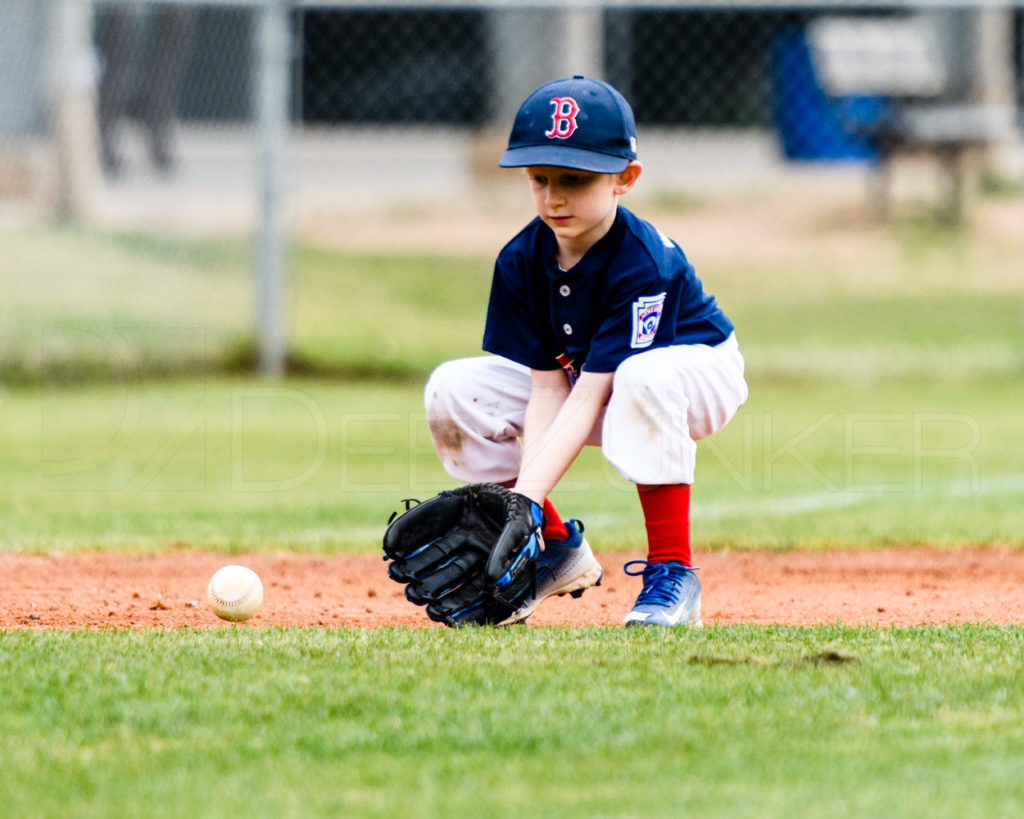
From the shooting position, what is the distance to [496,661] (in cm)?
303

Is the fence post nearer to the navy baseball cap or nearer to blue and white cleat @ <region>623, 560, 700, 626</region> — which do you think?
the navy baseball cap

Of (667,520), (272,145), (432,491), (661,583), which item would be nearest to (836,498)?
(432,491)

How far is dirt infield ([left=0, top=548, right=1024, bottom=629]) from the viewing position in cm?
386

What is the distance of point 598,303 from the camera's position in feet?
12.5

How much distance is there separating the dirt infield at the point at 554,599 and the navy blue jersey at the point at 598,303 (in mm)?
730

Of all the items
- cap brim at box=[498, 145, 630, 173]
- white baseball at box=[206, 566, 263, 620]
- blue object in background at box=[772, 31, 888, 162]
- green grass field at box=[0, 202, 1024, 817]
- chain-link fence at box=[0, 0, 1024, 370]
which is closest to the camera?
green grass field at box=[0, 202, 1024, 817]

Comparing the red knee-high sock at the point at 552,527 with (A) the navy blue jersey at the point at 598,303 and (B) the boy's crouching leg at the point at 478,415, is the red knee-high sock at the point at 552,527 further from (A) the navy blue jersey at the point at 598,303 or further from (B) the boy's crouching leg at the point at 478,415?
(A) the navy blue jersey at the point at 598,303

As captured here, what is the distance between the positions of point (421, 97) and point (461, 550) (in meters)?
14.9

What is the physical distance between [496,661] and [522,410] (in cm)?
117

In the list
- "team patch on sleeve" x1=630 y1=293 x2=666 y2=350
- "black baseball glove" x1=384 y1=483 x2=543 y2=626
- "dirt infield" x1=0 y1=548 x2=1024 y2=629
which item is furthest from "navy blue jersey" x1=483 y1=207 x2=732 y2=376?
"dirt infield" x1=0 y1=548 x2=1024 y2=629

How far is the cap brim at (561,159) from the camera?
353 centimetres

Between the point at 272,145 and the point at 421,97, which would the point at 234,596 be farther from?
the point at 421,97

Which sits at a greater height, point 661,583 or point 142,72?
point 142,72

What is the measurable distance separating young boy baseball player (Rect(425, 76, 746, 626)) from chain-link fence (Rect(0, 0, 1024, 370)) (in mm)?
7106
